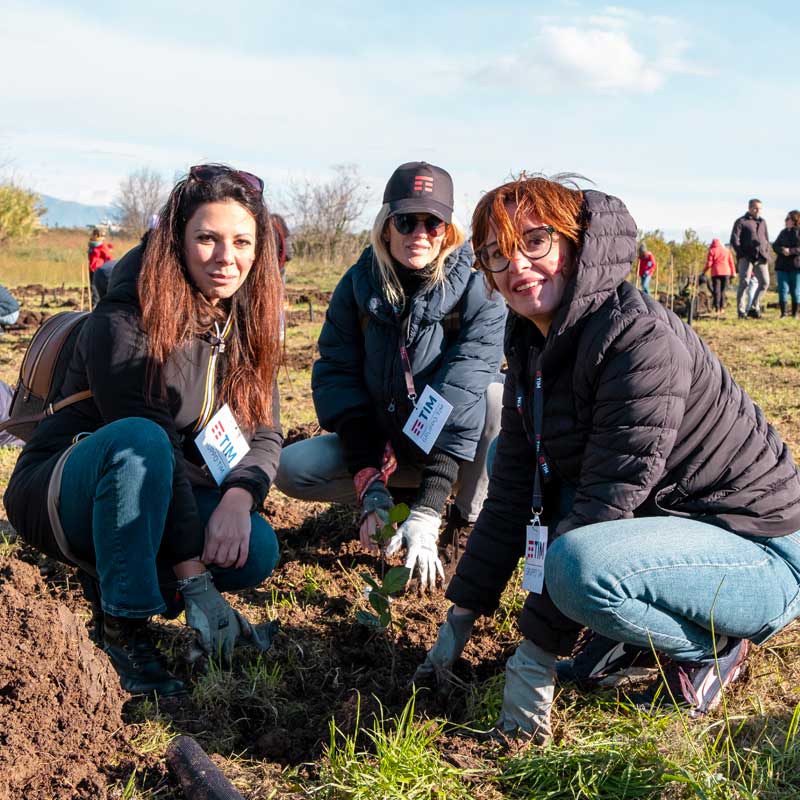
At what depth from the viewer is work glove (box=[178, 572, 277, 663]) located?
106 inches

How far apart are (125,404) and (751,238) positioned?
13754 mm

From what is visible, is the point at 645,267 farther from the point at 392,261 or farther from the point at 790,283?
the point at 392,261

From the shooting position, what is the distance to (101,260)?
1302 centimetres

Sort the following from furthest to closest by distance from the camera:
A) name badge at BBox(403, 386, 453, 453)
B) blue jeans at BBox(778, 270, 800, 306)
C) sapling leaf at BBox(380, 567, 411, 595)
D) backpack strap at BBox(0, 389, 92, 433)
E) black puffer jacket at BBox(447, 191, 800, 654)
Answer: blue jeans at BBox(778, 270, 800, 306), name badge at BBox(403, 386, 453, 453), backpack strap at BBox(0, 389, 92, 433), sapling leaf at BBox(380, 567, 411, 595), black puffer jacket at BBox(447, 191, 800, 654)

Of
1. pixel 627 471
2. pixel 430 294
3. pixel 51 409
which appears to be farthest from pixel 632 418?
pixel 51 409

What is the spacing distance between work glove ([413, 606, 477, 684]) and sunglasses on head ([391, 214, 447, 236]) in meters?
1.44

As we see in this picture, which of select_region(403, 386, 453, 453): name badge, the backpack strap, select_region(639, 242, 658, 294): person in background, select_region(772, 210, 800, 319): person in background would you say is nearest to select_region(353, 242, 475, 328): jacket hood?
select_region(403, 386, 453, 453): name badge

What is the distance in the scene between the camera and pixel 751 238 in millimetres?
14406

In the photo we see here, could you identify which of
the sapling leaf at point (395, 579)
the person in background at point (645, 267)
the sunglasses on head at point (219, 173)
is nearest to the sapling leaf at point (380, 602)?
the sapling leaf at point (395, 579)

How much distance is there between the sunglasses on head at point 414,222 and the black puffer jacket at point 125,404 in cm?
86

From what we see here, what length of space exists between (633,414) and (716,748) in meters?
0.89

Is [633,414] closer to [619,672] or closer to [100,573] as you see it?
[619,672]

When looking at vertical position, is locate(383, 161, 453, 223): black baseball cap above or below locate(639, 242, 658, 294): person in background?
below

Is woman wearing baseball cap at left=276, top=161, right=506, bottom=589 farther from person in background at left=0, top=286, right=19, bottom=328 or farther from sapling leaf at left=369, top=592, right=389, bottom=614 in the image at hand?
person in background at left=0, top=286, right=19, bottom=328
